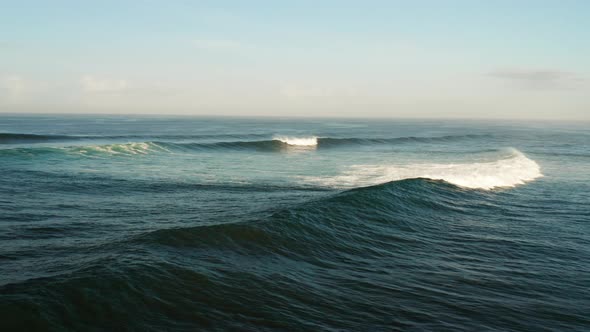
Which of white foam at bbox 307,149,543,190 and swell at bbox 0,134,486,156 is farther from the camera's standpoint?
swell at bbox 0,134,486,156

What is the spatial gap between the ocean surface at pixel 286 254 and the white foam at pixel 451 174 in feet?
1.71

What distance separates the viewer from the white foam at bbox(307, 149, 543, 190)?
26141 mm

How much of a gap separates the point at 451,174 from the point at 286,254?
1978cm

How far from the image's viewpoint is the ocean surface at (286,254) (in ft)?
28.5

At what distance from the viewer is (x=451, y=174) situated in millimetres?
29562

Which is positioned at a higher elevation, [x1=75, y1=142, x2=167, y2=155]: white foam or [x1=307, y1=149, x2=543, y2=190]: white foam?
[x1=75, y1=142, x2=167, y2=155]: white foam

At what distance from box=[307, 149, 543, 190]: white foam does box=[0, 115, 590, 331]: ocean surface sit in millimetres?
520

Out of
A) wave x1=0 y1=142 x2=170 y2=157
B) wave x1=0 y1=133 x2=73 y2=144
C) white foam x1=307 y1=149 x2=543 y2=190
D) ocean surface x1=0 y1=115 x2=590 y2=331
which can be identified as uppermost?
wave x1=0 y1=133 x2=73 y2=144

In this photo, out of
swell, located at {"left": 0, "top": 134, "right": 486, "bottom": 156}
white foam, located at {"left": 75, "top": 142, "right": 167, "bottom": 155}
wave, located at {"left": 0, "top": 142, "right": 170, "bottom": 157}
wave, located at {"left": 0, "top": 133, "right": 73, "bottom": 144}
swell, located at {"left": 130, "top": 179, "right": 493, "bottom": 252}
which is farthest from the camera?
wave, located at {"left": 0, "top": 133, "right": 73, "bottom": 144}

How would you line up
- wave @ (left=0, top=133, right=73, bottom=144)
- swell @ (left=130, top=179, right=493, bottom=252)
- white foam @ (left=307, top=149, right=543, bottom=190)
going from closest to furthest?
1. swell @ (left=130, top=179, right=493, bottom=252)
2. white foam @ (left=307, top=149, right=543, bottom=190)
3. wave @ (left=0, top=133, right=73, bottom=144)

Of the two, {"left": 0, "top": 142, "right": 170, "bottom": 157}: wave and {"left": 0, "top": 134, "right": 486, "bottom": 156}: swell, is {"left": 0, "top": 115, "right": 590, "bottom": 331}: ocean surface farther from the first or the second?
{"left": 0, "top": 134, "right": 486, "bottom": 156}: swell

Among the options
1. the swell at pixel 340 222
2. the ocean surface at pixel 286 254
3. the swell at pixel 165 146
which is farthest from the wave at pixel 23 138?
the swell at pixel 340 222

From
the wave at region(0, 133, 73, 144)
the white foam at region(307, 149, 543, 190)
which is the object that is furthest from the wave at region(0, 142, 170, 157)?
the white foam at region(307, 149, 543, 190)

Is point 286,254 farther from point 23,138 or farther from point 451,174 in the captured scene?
point 23,138
